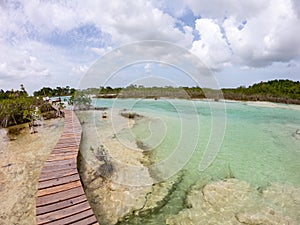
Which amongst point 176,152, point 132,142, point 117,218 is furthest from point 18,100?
point 117,218

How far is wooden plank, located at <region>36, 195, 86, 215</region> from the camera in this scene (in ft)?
9.73

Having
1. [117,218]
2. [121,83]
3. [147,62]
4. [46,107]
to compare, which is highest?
[147,62]

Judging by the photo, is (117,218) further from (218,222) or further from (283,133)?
(283,133)

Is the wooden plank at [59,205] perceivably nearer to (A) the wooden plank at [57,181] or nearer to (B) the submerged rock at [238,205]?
(A) the wooden plank at [57,181]

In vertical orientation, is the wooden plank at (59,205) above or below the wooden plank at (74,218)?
above

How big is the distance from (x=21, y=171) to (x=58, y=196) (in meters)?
2.98

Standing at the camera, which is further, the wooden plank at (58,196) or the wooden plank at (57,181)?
the wooden plank at (57,181)

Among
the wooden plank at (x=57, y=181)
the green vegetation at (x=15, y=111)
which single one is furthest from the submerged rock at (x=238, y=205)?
the green vegetation at (x=15, y=111)

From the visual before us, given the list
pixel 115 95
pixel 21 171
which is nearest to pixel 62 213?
pixel 21 171

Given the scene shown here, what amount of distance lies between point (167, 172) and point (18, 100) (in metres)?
12.4

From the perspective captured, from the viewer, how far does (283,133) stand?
1168 centimetres

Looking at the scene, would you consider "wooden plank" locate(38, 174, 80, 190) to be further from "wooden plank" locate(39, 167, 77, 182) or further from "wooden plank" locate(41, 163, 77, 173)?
"wooden plank" locate(41, 163, 77, 173)

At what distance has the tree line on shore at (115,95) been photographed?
456 inches

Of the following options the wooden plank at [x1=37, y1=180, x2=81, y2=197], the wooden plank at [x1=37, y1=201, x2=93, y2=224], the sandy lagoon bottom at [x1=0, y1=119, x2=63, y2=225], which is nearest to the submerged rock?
the wooden plank at [x1=37, y1=201, x2=93, y2=224]
